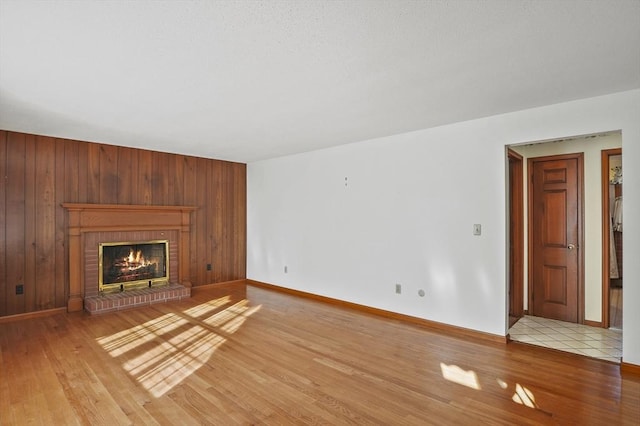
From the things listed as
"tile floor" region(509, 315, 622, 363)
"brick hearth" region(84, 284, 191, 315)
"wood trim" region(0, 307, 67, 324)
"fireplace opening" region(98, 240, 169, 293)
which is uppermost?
"fireplace opening" region(98, 240, 169, 293)

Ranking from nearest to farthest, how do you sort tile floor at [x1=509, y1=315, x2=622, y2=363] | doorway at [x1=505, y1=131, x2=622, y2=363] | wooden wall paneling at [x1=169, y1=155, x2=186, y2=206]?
tile floor at [x1=509, y1=315, x2=622, y2=363]
doorway at [x1=505, y1=131, x2=622, y2=363]
wooden wall paneling at [x1=169, y1=155, x2=186, y2=206]

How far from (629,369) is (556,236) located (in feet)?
6.14

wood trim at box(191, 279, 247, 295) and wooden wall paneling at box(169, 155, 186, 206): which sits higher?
wooden wall paneling at box(169, 155, 186, 206)

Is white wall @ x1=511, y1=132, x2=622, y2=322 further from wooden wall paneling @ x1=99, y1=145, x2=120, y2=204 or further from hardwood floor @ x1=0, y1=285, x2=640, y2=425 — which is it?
wooden wall paneling @ x1=99, y1=145, x2=120, y2=204

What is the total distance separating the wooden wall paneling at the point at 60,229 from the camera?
4660mm

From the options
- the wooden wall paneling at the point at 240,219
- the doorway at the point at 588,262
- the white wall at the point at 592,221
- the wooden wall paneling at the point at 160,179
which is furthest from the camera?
the wooden wall paneling at the point at 240,219

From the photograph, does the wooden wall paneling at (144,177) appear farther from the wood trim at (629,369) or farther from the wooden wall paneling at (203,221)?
the wood trim at (629,369)

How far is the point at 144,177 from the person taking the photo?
17.9 ft

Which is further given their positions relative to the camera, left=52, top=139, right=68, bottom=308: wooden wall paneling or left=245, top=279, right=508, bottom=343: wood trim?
left=52, top=139, right=68, bottom=308: wooden wall paneling

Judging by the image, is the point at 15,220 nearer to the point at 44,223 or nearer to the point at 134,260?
the point at 44,223

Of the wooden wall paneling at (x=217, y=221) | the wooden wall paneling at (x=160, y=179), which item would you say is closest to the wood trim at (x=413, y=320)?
the wooden wall paneling at (x=217, y=221)

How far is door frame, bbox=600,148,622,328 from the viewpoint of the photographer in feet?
12.9

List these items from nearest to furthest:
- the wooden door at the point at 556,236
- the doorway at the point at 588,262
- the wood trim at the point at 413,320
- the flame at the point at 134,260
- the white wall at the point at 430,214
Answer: the white wall at the point at 430,214 → the wood trim at the point at 413,320 → the doorway at the point at 588,262 → the wooden door at the point at 556,236 → the flame at the point at 134,260

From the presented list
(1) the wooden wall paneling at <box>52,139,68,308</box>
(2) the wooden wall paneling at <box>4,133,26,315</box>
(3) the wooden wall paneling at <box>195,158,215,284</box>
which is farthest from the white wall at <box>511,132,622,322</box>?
(2) the wooden wall paneling at <box>4,133,26,315</box>
